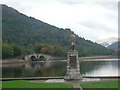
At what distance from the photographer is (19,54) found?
374 feet

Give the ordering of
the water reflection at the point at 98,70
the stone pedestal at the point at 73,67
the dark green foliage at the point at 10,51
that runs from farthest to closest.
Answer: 1. the dark green foliage at the point at 10,51
2. the water reflection at the point at 98,70
3. the stone pedestal at the point at 73,67

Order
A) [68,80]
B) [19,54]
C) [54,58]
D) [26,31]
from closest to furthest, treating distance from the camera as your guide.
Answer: [68,80] → [19,54] → [54,58] → [26,31]

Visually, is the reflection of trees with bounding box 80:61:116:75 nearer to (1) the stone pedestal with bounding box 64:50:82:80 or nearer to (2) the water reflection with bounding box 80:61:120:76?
(2) the water reflection with bounding box 80:61:120:76

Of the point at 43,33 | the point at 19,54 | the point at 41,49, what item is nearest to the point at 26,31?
the point at 43,33

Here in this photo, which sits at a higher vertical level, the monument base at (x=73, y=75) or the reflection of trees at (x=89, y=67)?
the monument base at (x=73, y=75)

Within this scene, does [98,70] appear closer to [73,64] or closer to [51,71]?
[51,71]

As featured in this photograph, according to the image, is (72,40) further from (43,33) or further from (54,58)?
(43,33)

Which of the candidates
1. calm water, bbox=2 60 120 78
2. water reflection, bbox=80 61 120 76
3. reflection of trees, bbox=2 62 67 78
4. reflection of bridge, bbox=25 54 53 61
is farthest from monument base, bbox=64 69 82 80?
reflection of bridge, bbox=25 54 53 61

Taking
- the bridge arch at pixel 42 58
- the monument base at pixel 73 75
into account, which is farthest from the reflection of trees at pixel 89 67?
the bridge arch at pixel 42 58

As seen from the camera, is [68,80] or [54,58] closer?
[68,80]

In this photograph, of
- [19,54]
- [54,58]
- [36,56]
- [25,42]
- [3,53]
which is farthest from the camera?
[25,42]

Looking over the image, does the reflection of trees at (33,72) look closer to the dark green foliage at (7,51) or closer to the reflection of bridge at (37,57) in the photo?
the dark green foliage at (7,51)

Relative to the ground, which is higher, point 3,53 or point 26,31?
point 26,31

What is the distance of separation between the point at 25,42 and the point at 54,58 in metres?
24.1
